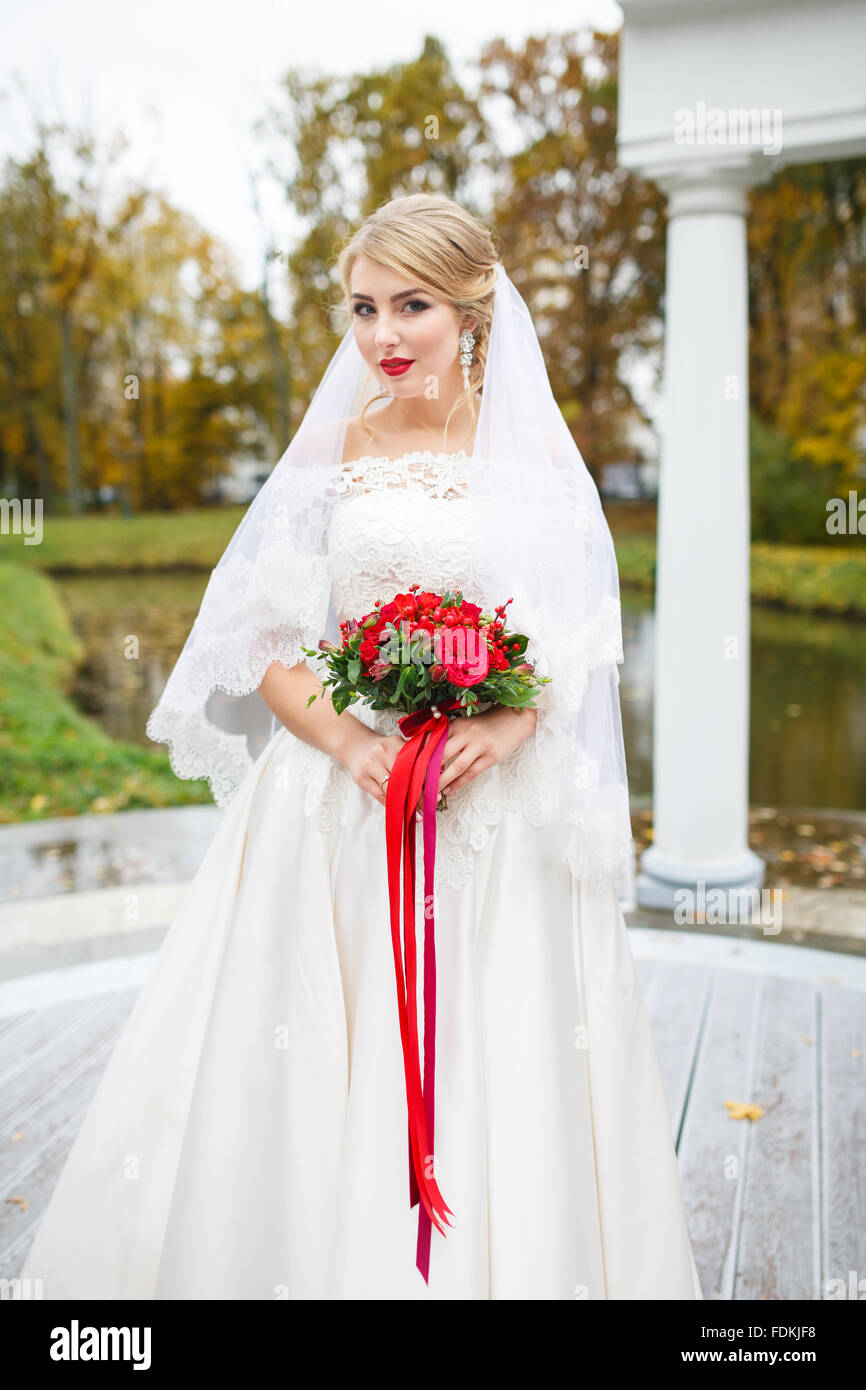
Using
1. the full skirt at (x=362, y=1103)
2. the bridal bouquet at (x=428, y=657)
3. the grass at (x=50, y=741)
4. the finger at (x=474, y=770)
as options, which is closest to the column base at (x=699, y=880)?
the full skirt at (x=362, y=1103)

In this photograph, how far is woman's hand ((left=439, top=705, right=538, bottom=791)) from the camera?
75.7 inches

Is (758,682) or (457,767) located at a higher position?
(758,682)

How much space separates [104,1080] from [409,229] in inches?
75.4

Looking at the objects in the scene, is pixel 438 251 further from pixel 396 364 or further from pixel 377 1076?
pixel 377 1076

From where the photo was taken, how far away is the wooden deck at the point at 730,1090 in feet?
8.73

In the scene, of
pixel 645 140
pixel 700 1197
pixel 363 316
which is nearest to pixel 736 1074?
pixel 700 1197

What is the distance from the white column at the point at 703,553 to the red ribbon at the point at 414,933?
3.06 metres

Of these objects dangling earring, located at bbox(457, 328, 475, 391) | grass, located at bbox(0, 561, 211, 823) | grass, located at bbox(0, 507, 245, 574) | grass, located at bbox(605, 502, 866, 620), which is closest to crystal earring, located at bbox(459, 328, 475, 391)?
dangling earring, located at bbox(457, 328, 475, 391)

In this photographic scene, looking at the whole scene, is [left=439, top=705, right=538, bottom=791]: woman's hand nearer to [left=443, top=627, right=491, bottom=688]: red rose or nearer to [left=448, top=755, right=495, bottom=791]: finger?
[left=448, top=755, right=495, bottom=791]: finger

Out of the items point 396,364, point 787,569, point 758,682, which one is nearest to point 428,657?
point 396,364

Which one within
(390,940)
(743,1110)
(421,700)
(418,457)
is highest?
(418,457)

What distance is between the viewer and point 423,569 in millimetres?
2092

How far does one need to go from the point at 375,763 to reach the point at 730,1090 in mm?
2114
